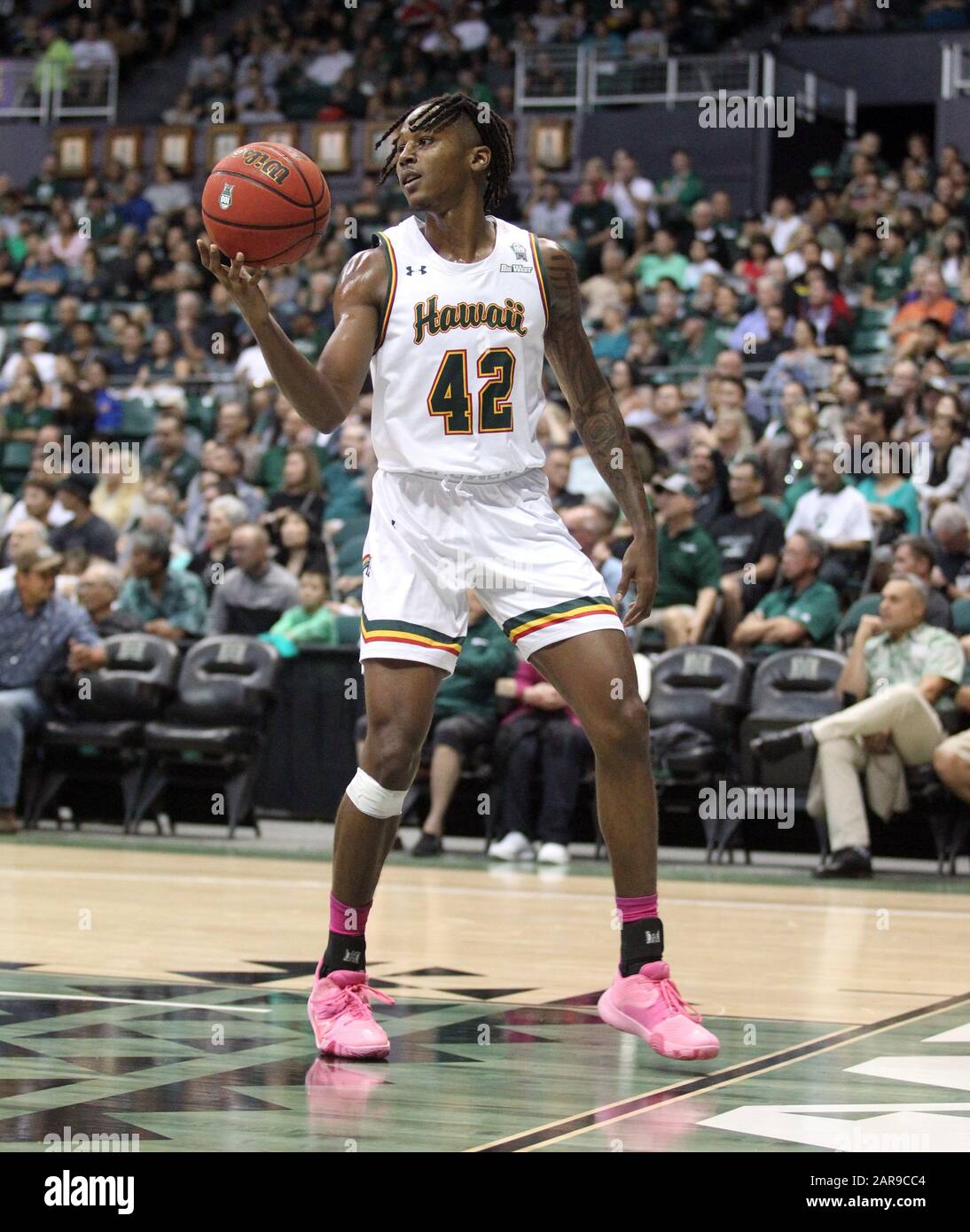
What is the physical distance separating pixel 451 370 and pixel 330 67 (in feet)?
58.1

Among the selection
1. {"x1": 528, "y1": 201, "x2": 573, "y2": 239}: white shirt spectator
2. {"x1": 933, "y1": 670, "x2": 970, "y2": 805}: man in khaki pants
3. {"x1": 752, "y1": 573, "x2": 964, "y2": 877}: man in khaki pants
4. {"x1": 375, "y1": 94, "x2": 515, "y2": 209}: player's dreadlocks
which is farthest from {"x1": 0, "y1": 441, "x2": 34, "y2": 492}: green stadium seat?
{"x1": 375, "y1": 94, "x2": 515, "y2": 209}: player's dreadlocks

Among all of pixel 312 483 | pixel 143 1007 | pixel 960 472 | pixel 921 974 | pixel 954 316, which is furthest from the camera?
pixel 954 316

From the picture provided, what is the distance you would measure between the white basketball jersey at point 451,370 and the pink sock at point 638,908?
1.00 metres

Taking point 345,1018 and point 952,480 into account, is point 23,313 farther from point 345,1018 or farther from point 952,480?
point 345,1018

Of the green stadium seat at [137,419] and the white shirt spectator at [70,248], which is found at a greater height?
the white shirt spectator at [70,248]

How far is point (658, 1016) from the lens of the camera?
168 inches

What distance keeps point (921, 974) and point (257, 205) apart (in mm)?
3090

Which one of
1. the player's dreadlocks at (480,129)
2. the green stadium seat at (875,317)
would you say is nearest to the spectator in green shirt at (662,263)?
the green stadium seat at (875,317)

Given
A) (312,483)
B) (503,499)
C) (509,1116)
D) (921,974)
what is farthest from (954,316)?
(509,1116)

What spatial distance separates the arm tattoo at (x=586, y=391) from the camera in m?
4.62

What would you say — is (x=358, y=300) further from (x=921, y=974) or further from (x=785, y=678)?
(x=785, y=678)

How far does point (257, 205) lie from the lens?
13.8 feet

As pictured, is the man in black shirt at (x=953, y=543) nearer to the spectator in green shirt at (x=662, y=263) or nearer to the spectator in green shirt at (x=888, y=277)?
the spectator in green shirt at (x=888, y=277)

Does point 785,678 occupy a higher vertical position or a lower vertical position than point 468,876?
higher
